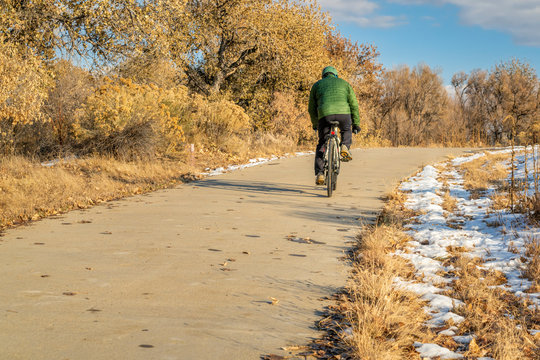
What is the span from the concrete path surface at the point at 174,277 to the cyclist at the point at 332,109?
98 cm

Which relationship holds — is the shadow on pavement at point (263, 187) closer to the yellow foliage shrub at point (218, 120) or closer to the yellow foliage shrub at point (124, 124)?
the yellow foliage shrub at point (124, 124)

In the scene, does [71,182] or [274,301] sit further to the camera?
[71,182]

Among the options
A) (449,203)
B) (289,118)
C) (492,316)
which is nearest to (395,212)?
(449,203)

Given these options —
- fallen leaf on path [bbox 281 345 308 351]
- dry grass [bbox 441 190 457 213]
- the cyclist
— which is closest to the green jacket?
the cyclist

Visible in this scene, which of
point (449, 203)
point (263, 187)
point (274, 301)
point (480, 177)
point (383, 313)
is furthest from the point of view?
point (480, 177)

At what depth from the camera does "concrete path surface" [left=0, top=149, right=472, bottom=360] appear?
3656 mm

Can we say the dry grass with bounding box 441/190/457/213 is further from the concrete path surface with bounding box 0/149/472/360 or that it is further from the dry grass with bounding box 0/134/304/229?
the dry grass with bounding box 0/134/304/229

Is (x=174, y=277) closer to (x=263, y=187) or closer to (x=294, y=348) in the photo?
(x=294, y=348)

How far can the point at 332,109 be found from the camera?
998 cm

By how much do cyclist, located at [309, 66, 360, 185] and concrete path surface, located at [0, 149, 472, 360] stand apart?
98 cm

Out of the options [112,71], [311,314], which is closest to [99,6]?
[112,71]

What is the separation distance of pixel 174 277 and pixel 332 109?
566 cm

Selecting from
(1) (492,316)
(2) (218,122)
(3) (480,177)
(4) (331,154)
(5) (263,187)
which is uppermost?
(2) (218,122)

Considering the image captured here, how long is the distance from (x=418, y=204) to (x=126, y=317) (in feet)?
21.6
